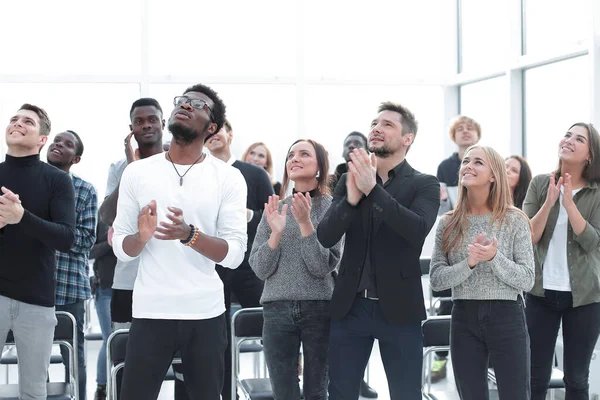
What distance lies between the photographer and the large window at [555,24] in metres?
5.68

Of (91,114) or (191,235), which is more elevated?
(91,114)

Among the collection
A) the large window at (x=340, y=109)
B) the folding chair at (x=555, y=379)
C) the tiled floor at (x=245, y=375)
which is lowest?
the tiled floor at (x=245, y=375)

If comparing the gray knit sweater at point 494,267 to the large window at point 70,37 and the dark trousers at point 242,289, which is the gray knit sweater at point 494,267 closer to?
the dark trousers at point 242,289

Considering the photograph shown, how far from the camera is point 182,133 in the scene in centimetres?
281

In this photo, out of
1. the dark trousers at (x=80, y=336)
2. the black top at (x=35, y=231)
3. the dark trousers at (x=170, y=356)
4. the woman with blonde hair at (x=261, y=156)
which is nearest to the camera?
the dark trousers at (x=170, y=356)

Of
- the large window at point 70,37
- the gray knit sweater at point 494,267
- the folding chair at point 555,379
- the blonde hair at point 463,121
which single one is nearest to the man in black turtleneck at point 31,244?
the gray knit sweater at point 494,267

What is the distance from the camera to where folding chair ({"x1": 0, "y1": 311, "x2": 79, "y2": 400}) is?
3758mm

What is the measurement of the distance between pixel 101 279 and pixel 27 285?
169cm

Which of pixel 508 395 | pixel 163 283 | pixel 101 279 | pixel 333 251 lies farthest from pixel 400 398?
pixel 101 279

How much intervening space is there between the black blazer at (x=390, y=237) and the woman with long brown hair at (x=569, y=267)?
0.95m

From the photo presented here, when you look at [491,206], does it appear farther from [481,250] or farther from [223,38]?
[223,38]

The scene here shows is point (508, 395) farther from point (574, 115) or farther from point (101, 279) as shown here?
point (574, 115)

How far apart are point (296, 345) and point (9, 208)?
1.35 m

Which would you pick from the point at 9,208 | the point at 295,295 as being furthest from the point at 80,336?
the point at 295,295
